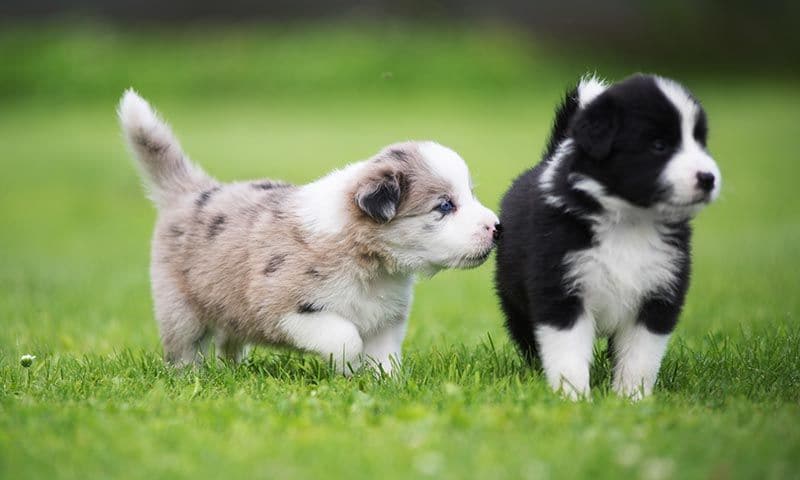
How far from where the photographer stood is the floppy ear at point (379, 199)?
4602mm

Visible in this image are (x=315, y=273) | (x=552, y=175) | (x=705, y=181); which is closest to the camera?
(x=705, y=181)

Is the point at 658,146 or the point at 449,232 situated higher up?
the point at 658,146

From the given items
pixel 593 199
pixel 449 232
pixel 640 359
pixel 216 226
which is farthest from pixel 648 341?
pixel 216 226

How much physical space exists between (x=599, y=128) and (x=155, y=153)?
2761 millimetres

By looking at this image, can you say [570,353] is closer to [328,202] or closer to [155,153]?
[328,202]

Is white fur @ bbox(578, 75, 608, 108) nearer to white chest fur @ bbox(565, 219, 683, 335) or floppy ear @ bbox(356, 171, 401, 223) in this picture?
white chest fur @ bbox(565, 219, 683, 335)

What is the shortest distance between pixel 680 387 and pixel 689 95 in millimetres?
1396

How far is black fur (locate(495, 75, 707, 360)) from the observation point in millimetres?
3959

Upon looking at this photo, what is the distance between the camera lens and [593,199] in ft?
13.5

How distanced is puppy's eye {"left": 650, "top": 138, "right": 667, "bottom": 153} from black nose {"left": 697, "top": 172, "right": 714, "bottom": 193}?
19cm

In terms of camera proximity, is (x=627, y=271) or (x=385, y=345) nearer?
(x=627, y=271)

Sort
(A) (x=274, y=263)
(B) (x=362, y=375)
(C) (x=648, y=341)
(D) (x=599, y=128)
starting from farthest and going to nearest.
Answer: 1. (A) (x=274, y=263)
2. (B) (x=362, y=375)
3. (C) (x=648, y=341)
4. (D) (x=599, y=128)

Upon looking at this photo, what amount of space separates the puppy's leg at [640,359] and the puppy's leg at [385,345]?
118cm

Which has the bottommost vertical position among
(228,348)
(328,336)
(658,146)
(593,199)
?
(228,348)
